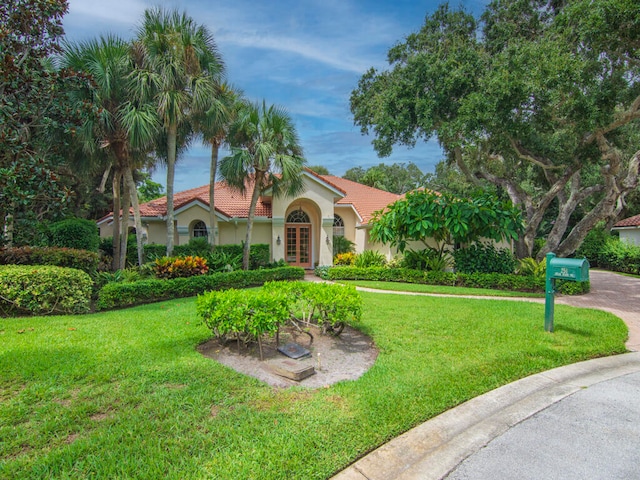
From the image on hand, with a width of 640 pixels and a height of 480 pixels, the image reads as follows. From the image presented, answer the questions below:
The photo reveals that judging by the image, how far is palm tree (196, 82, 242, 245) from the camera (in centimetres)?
1335

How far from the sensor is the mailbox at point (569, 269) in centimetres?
624

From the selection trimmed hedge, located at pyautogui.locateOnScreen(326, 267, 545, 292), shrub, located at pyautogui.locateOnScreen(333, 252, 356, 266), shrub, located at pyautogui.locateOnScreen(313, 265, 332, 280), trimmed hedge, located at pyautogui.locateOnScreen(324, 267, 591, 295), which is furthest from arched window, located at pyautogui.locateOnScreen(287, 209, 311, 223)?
trimmed hedge, located at pyautogui.locateOnScreen(326, 267, 545, 292)

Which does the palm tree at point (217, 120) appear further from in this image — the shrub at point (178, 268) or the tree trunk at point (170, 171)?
the shrub at point (178, 268)

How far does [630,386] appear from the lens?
496cm

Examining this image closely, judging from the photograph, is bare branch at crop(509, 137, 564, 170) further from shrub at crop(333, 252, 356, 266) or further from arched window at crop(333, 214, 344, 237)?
arched window at crop(333, 214, 344, 237)

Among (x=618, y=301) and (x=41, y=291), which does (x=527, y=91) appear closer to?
(x=618, y=301)

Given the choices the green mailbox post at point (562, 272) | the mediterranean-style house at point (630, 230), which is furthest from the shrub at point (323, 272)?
the mediterranean-style house at point (630, 230)

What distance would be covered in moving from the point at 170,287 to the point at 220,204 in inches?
383

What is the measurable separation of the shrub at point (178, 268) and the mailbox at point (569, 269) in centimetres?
1060

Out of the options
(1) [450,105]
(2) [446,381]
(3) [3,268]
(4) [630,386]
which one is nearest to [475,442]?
(2) [446,381]

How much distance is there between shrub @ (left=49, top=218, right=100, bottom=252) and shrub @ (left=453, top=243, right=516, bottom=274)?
15154 mm

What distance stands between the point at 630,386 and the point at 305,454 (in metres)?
5.01

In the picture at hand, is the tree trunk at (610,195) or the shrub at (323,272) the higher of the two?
the tree trunk at (610,195)

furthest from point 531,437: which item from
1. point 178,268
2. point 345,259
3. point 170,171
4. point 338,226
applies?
point 338,226
